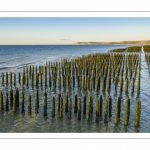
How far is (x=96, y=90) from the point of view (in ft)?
69.8

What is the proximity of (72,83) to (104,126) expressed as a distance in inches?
425

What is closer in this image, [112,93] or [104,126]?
[104,126]
